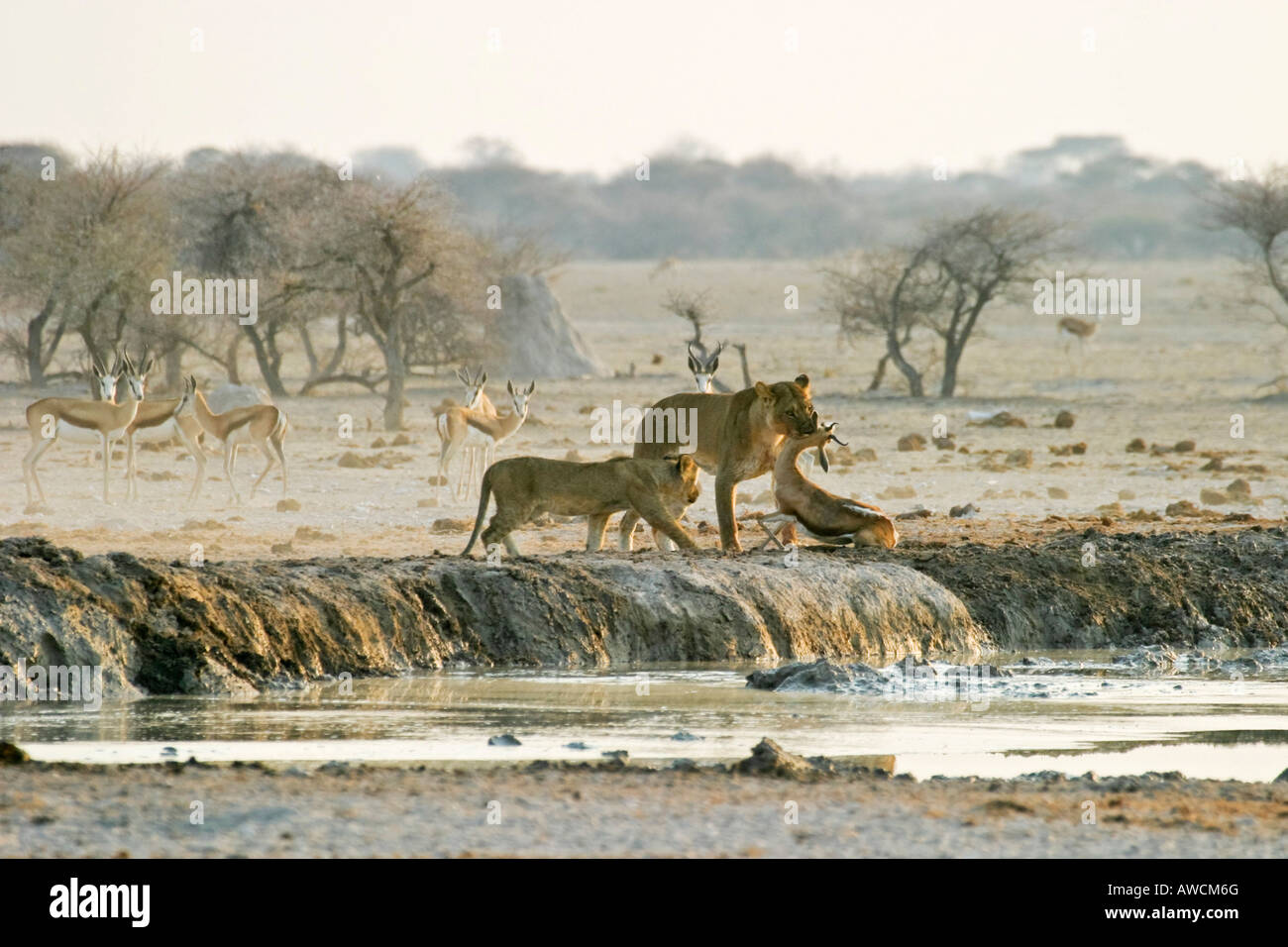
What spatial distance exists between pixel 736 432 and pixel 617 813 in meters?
7.89

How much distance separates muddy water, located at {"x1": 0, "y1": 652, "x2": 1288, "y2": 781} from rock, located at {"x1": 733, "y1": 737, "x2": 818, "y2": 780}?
69 centimetres

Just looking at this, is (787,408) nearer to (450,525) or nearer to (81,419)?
(450,525)

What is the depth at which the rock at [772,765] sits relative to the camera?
8266mm

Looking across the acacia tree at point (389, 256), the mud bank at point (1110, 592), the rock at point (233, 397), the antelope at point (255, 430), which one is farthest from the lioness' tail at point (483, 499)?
the acacia tree at point (389, 256)

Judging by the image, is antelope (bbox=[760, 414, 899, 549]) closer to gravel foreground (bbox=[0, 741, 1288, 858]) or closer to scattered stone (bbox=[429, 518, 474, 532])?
scattered stone (bbox=[429, 518, 474, 532])

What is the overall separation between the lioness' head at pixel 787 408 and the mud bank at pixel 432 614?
3.65 feet

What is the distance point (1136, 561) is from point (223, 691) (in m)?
7.44

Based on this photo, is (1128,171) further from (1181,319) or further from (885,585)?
(885,585)

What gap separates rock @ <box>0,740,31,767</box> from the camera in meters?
8.29

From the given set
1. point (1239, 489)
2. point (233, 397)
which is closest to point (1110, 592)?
point (1239, 489)

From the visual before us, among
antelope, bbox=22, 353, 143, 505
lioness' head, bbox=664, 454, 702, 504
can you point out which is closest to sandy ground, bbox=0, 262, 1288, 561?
antelope, bbox=22, 353, 143, 505

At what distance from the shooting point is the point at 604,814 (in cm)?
734
